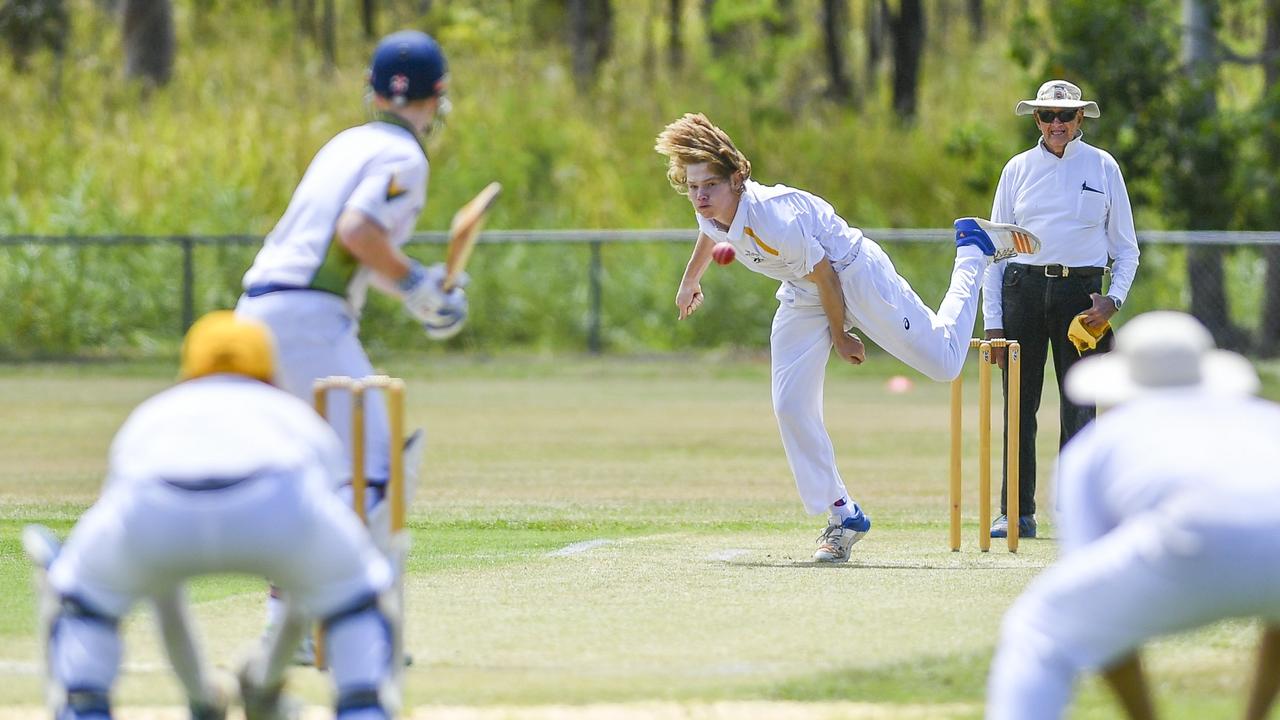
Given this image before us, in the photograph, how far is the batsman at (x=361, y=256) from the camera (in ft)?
19.8

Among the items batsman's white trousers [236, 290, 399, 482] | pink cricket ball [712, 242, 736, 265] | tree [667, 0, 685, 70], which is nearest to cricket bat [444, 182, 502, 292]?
batsman's white trousers [236, 290, 399, 482]

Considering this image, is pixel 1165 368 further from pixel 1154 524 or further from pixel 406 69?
pixel 406 69

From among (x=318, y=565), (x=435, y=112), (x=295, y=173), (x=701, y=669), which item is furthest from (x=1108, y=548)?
(x=295, y=173)

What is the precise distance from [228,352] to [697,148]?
13.1 ft

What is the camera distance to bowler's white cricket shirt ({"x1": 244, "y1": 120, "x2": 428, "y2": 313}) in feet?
19.9

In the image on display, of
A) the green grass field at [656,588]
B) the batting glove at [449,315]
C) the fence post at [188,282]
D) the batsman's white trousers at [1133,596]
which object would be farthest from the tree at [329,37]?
the batsman's white trousers at [1133,596]

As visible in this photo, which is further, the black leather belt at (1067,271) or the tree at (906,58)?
the tree at (906,58)

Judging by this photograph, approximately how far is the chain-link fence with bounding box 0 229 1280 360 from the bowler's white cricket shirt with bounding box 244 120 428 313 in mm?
16741

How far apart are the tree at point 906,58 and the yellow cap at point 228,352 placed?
28.3 meters

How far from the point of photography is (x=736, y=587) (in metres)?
8.10

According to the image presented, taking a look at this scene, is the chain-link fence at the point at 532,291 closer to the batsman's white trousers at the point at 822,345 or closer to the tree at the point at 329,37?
the batsman's white trousers at the point at 822,345

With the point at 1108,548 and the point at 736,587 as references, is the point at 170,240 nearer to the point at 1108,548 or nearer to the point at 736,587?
the point at 736,587

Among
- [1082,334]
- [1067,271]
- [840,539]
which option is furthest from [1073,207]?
[840,539]

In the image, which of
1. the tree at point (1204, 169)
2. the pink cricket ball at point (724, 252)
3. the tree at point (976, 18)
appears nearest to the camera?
the pink cricket ball at point (724, 252)
